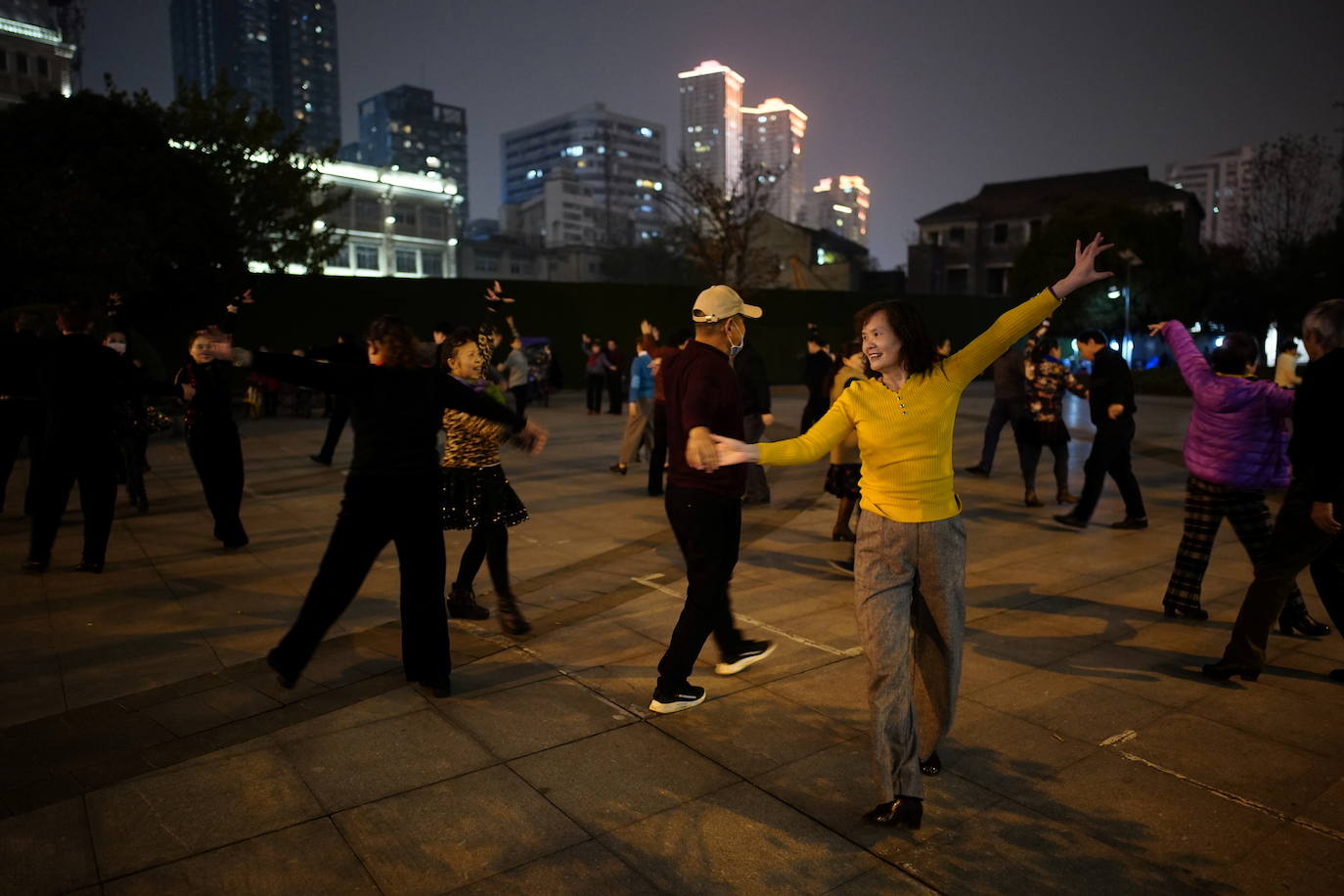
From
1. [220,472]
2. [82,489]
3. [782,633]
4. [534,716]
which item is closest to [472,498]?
[534,716]

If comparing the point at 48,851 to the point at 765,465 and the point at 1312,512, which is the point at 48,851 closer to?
the point at 765,465

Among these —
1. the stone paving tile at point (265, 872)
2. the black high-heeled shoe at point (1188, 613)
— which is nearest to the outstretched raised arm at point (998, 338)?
the stone paving tile at point (265, 872)

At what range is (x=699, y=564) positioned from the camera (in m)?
4.05

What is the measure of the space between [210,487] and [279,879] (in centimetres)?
540

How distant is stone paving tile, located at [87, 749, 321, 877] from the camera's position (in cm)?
300

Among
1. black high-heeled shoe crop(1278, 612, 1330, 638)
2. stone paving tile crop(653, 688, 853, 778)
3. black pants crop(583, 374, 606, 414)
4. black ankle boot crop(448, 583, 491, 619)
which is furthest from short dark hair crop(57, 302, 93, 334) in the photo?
black pants crop(583, 374, 606, 414)

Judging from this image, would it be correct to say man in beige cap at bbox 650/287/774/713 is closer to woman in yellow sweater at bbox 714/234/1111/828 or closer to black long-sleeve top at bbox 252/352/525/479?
woman in yellow sweater at bbox 714/234/1111/828

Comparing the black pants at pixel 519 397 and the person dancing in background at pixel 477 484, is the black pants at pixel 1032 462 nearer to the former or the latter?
the person dancing in background at pixel 477 484

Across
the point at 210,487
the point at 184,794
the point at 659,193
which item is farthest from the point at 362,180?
the point at 184,794

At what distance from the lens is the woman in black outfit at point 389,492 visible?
385cm

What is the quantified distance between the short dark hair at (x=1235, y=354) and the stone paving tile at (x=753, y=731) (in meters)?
3.23

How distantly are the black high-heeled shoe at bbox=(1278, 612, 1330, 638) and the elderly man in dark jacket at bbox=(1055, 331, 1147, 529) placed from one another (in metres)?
2.81

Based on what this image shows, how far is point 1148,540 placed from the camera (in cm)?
761

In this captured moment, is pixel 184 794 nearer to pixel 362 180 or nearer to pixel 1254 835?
pixel 1254 835
